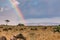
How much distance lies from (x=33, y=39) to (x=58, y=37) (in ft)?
17.8

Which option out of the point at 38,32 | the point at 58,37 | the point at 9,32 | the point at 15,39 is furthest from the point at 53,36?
the point at 15,39

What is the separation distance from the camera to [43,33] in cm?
4978

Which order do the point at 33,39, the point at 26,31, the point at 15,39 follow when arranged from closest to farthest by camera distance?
the point at 15,39, the point at 33,39, the point at 26,31

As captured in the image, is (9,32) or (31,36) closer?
(31,36)

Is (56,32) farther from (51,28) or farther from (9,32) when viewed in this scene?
(9,32)

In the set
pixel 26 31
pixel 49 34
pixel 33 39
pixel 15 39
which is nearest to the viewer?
pixel 15 39

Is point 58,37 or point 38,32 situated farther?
point 38,32

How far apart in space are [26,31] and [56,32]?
723 cm

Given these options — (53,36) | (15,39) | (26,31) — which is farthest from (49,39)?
(15,39)

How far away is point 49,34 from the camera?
48.9 meters

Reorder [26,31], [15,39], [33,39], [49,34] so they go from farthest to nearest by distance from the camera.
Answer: [26,31]
[49,34]
[33,39]
[15,39]

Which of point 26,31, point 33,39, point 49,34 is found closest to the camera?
point 33,39

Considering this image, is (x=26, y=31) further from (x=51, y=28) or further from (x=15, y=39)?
(x=15, y=39)

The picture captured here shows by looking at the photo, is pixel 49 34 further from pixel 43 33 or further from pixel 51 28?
pixel 51 28
